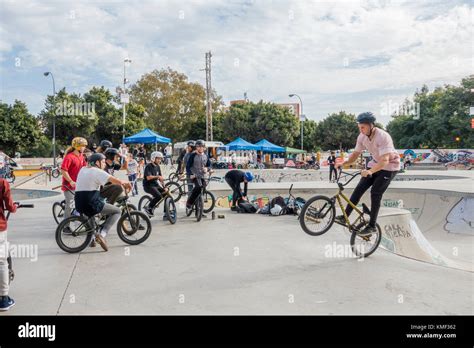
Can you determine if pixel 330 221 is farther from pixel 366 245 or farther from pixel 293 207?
pixel 293 207

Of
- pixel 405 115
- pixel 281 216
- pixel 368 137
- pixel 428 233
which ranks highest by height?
pixel 405 115

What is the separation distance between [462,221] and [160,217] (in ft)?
26.6

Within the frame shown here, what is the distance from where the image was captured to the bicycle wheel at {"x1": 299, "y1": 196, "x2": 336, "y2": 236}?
18.9ft

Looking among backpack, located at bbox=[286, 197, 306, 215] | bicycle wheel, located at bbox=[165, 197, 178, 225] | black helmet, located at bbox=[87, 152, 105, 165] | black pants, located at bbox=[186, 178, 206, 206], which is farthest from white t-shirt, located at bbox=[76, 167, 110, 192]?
backpack, located at bbox=[286, 197, 306, 215]

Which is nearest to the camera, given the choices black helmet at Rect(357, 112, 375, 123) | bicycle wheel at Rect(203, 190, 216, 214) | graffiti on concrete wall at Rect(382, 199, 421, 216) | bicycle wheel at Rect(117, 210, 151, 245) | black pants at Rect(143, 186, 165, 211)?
black helmet at Rect(357, 112, 375, 123)

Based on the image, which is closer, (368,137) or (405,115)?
(368,137)

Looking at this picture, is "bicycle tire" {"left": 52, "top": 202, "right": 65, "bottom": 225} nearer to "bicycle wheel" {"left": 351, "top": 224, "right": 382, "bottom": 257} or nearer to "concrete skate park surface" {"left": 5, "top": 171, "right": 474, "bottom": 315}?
"concrete skate park surface" {"left": 5, "top": 171, "right": 474, "bottom": 315}

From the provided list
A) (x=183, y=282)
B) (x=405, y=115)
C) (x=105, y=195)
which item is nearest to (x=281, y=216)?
(x=105, y=195)

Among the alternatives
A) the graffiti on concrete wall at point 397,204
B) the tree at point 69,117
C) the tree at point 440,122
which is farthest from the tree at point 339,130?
the graffiti on concrete wall at point 397,204

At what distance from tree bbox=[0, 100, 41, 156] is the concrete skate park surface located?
125 ft

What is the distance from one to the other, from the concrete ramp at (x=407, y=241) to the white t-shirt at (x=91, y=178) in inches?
200

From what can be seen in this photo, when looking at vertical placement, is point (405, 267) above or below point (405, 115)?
below

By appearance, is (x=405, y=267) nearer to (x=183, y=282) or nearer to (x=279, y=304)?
(x=279, y=304)

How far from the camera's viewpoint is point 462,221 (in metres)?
11.7
